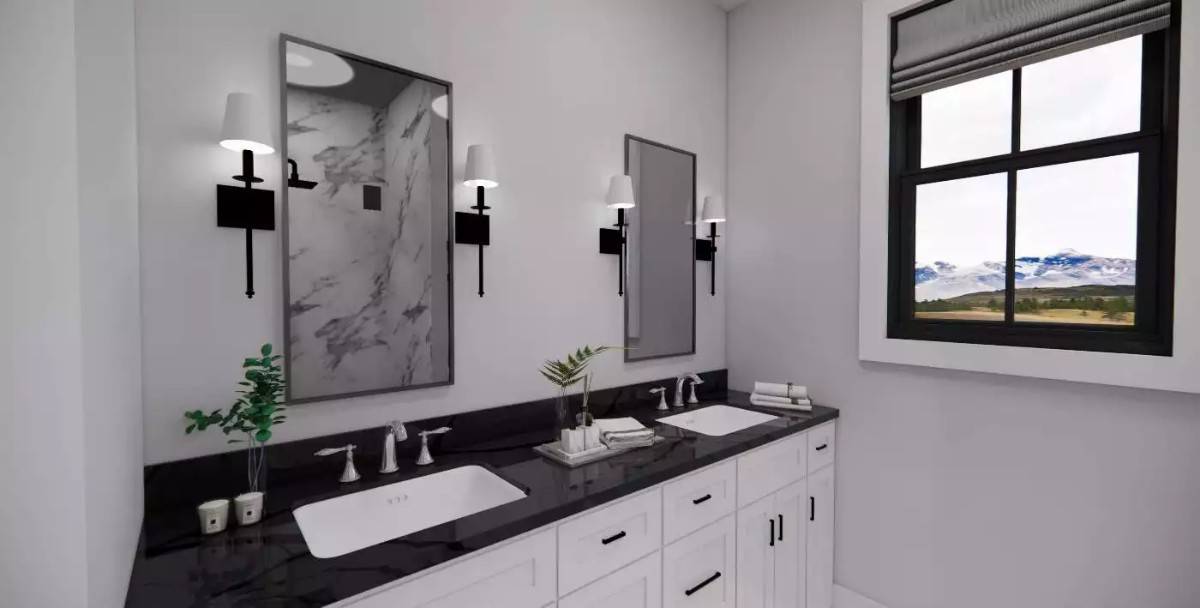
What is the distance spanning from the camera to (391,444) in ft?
4.93

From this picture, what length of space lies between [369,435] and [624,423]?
2.99ft

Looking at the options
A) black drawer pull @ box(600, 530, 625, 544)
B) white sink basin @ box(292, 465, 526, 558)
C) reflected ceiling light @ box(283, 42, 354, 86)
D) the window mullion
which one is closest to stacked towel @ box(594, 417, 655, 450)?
black drawer pull @ box(600, 530, 625, 544)

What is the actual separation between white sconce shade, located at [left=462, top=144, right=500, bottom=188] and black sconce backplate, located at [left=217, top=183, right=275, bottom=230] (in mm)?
593

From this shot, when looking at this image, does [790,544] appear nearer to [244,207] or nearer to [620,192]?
[620,192]

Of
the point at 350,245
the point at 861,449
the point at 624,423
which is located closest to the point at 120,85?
the point at 350,245

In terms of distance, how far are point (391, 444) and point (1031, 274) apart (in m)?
2.42

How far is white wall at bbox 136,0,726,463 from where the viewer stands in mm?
1255

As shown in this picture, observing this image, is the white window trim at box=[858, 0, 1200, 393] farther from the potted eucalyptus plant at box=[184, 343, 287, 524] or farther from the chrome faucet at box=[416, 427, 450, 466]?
the potted eucalyptus plant at box=[184, 343, 287, 524]

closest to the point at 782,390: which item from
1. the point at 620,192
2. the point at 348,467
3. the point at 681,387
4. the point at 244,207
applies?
the point at 681,387

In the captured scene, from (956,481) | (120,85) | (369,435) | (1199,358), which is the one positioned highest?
(120,85)

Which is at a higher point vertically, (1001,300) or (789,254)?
(789,254)

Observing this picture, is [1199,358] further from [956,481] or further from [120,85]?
[120,85]

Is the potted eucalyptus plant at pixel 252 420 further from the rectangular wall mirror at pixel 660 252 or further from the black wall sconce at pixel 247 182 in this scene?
the rectangular wall mirror at pixel 660 252

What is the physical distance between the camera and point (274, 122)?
1.41m
